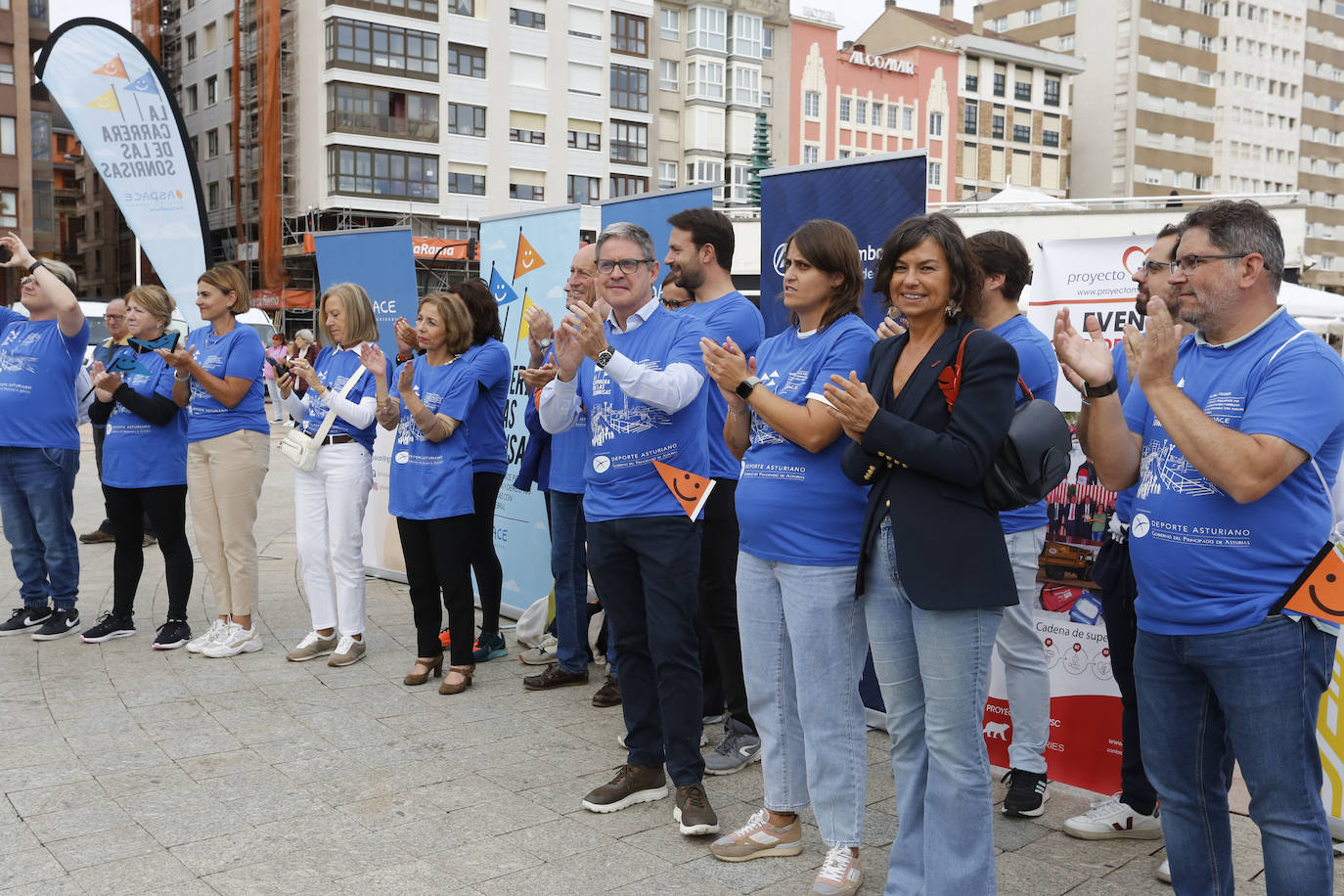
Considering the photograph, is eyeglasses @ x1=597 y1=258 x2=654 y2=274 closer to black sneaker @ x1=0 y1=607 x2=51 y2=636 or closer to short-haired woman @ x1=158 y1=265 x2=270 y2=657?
short-haired woman @ x1=158 y1=265 x2=270 y2=657

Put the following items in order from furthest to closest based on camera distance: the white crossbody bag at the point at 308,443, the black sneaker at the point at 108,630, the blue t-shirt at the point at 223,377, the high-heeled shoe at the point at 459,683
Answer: the black sneaker at the point at 108,630 < the blue t-shirt at the point at 223,377 < the white crossbody bag at the point at 308,443 < the high-heeled shoe at the point at 459,683

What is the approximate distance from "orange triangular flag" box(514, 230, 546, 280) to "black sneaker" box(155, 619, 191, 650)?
2.84m

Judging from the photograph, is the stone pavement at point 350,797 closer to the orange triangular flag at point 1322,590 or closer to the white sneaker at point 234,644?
the white sneaker at point 234,644

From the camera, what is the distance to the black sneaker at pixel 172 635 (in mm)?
6219

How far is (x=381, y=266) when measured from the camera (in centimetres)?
791

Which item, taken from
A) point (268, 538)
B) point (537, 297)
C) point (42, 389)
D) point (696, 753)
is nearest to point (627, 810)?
point (696, 753)

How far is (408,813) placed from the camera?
4.00 m

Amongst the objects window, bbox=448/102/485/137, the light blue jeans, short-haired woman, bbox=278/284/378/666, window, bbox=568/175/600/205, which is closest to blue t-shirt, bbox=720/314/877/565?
the light blue jeans

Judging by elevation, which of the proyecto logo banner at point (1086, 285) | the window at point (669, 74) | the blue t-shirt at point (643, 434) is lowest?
the blue t-shirt at point (643, 434)

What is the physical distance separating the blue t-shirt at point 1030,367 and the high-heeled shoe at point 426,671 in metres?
3.12

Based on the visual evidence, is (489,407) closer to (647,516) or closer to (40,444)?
(647,516)

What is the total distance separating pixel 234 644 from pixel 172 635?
39 cm

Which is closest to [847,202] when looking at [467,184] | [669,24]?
[467,184]

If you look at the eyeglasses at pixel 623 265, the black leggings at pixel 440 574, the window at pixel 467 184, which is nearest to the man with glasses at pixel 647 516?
the eyeglasses at pixel 623 265
